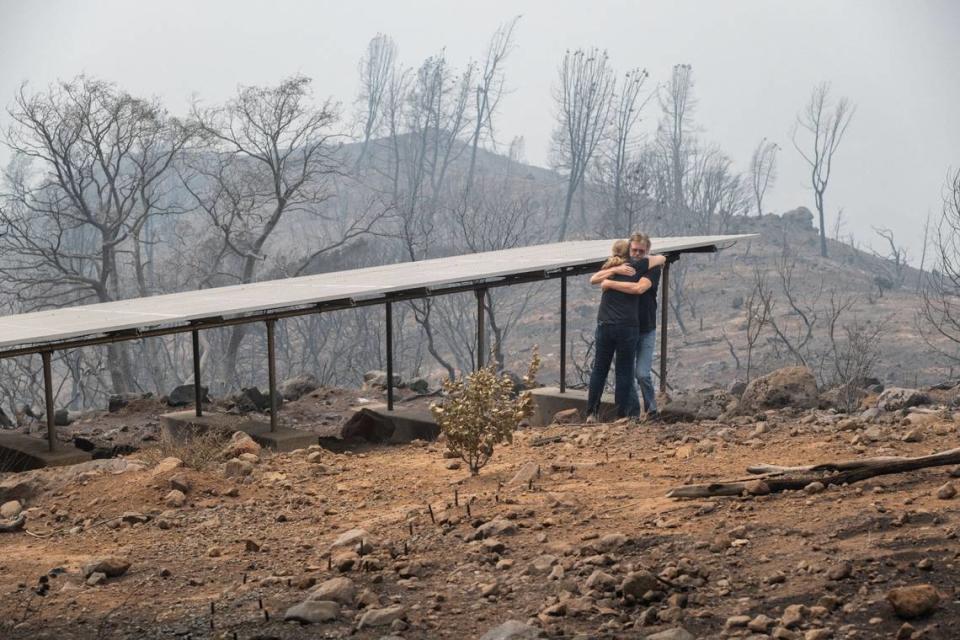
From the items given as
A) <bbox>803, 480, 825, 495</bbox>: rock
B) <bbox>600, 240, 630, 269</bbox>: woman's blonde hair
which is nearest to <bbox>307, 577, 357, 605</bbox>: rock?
<bbox>803, 480, 825, 495</bbox>: rock

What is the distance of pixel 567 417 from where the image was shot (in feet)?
35.9

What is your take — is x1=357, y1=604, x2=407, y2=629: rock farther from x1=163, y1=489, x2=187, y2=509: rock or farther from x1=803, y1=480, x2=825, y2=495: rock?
x1=163, y1=489, x2=187, y2=509: rock

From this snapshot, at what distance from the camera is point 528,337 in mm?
42625

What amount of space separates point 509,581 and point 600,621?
60 centimetres

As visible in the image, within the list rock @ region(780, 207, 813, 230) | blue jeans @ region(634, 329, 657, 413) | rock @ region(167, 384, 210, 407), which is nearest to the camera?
blue jeans @ region(634, 329, 657, 413)

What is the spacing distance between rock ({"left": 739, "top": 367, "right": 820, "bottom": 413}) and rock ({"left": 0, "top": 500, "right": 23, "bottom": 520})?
6.30m

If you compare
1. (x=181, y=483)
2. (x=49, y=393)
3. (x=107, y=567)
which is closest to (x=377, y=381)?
(x=49, y=393)

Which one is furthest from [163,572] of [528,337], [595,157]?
[595,157]

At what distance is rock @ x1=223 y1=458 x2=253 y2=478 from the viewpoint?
7.80 meters

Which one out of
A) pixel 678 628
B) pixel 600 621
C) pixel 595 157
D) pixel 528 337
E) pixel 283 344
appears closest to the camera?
pixel 678 628

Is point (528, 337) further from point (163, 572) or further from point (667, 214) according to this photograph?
point (163, 572)

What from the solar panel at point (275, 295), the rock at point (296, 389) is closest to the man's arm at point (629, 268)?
the solar panel at point (275, 295)

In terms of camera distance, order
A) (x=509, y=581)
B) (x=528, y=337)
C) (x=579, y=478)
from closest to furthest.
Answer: (x=509, y=581) < (x=579, y=478) < (x=528, y=337)

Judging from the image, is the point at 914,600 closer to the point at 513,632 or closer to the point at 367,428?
the point at 513,632
